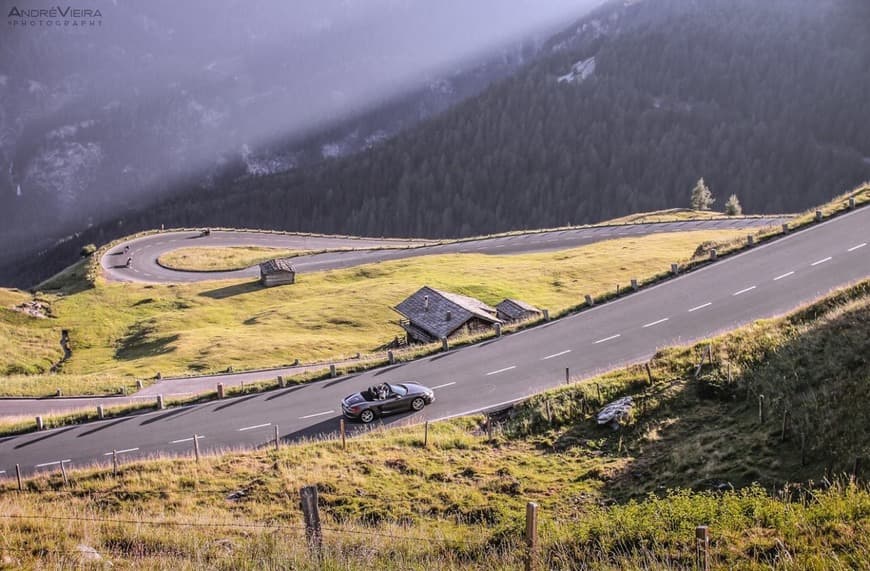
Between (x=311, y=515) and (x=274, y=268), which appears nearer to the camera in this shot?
A: (x=311, y=515)

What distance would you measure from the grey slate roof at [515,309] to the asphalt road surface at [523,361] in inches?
469

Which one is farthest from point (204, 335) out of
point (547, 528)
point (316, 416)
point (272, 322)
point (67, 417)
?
point (547, 528)

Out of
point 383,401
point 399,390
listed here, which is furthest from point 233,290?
point 383,401

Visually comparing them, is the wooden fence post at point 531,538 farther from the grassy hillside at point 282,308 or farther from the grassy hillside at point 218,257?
the grassy hillside at point 218,257

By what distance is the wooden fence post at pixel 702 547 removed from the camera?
32.1ft

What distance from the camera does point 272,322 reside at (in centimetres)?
7044

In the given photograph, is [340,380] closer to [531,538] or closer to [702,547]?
[531,538]

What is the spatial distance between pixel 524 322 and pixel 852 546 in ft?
105

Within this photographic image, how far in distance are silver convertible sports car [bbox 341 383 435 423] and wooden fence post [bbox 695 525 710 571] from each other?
21157 mm

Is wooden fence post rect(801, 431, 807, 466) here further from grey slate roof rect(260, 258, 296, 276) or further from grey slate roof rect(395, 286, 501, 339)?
grey slate roof rect(260, 258, 296, 276)

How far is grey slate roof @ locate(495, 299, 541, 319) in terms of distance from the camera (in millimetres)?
53438

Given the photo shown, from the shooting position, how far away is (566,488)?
1978 cm

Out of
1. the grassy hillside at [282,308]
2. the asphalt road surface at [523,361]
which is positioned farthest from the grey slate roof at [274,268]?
the asphalt road surface at [523,361]

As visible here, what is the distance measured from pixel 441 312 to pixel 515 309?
25.4ft
